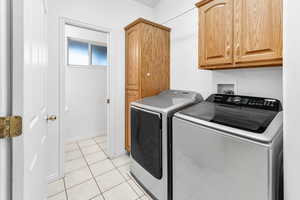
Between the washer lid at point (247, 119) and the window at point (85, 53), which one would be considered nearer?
the washer lid at point (247, 119)

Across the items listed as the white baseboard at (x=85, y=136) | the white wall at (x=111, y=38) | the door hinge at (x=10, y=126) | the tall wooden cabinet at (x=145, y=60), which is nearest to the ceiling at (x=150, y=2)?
the white wall at (x=111, y=38)

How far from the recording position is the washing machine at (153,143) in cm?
138

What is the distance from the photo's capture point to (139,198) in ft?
5.18

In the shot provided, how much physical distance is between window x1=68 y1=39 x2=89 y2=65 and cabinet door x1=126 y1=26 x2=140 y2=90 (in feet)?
5.03

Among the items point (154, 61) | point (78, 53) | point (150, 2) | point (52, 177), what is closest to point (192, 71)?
point (154, 61)

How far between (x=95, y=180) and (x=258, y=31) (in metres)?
2.47

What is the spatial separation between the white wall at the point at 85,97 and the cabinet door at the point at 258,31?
10.1 feet

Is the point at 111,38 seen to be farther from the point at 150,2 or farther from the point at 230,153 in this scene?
the point at 230,153

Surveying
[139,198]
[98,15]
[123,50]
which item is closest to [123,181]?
[139,198]

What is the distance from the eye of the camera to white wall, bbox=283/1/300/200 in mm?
595

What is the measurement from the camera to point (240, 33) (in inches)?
48.7

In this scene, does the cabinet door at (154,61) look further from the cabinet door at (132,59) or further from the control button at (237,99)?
the control button at (237,99)

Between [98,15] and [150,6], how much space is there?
1.16 meters

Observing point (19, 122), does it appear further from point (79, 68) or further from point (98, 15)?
point (79, 68)
